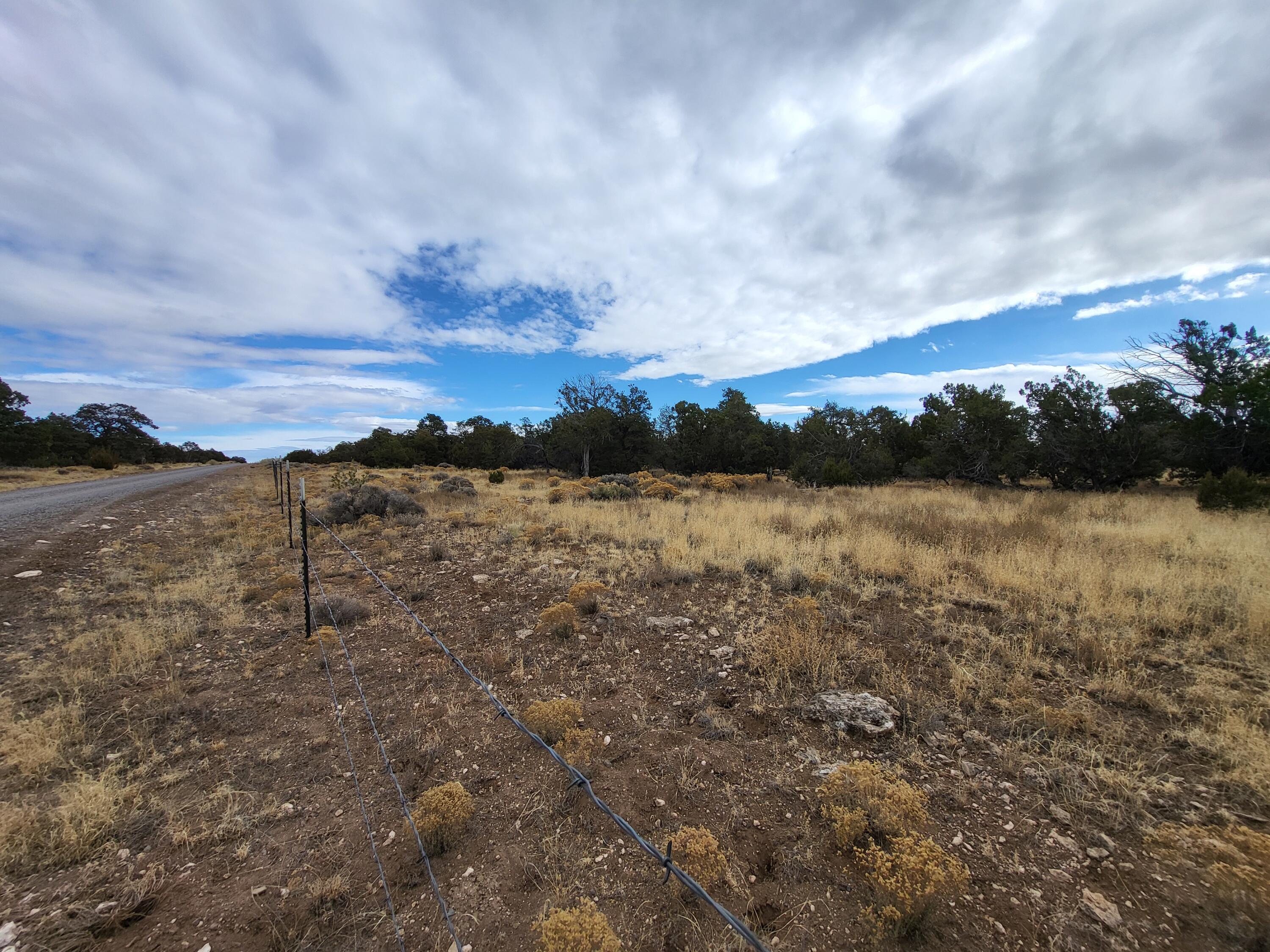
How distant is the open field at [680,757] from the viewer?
7.32ft

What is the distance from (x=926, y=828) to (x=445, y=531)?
35.5 ft

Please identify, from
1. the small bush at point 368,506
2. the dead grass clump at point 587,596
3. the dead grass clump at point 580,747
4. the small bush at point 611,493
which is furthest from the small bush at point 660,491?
the dead grass clump at point 580,747

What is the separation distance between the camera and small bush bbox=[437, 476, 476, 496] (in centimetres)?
1795

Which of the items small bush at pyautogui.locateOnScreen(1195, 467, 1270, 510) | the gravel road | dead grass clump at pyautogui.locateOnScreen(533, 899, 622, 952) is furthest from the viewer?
small bush at pyautogui.locateOnScreen(1195, 467, 1270, 510)

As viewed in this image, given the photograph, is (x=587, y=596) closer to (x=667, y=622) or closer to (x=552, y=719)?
(x=667, y=622)

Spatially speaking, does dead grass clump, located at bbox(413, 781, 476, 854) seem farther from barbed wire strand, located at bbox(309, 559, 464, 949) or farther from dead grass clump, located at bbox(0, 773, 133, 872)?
dead grass clump, located at bbox(0, 773, 133, 872)

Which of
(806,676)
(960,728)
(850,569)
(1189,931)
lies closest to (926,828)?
(1189,931)

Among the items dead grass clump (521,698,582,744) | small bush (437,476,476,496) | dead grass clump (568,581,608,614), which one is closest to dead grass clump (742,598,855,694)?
dead grass clump (521,698,582,744)

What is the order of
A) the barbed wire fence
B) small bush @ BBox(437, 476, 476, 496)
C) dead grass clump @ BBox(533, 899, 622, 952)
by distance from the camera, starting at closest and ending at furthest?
the barbed wire fence < dead grass clump @ BBox(533, 899, 622, 952) < small bush @ BBox(437, 476, 476, 496)

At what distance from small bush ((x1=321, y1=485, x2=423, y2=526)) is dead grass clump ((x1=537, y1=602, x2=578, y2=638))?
8.80 metres

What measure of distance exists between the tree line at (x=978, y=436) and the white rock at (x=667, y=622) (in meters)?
18.0

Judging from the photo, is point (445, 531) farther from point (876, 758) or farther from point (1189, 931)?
point (1189, 931)

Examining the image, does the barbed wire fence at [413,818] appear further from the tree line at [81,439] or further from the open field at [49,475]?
the tree line at [81,439]

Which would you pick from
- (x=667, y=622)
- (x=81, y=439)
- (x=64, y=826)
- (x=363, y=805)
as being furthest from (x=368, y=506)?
(x=81, y=439)
